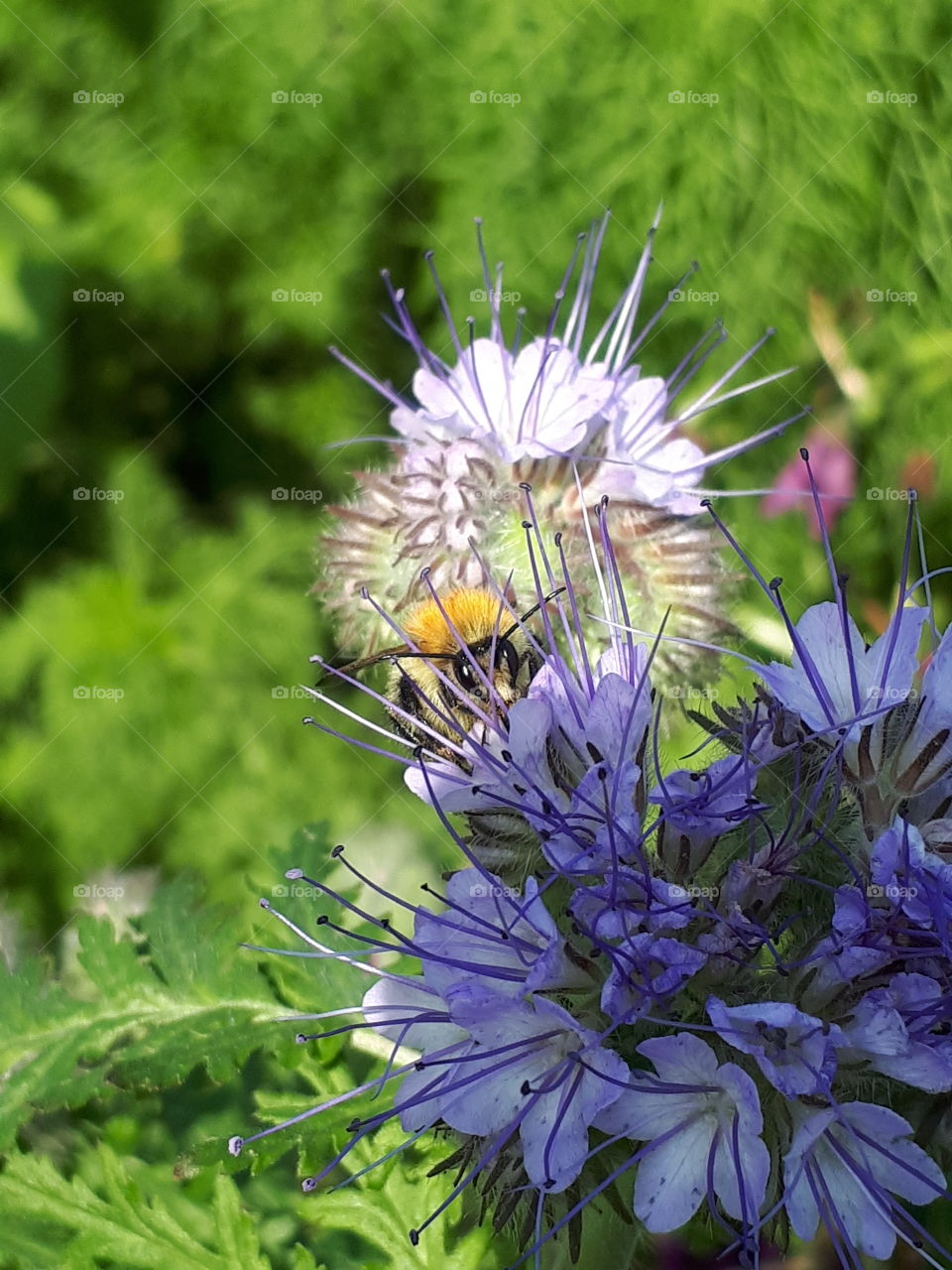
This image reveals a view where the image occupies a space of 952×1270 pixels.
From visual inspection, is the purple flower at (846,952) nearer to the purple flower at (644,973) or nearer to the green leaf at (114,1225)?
the purple flower at (644,973)

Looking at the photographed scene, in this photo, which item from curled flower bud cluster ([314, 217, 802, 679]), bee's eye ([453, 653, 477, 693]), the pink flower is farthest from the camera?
the pink flower

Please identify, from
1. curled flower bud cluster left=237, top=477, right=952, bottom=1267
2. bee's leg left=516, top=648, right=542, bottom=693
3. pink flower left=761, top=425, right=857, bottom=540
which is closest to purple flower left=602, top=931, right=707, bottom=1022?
curled flower bud cluster left=237, top=477, right=952, bottom=1267

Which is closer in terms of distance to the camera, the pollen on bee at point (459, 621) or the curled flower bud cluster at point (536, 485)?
the pollen on bee at point (459, 621)

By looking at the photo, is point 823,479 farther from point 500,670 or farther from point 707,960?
point 707,960

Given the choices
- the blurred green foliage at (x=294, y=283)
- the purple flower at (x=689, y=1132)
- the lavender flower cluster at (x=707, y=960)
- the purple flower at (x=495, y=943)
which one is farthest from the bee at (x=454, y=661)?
the blurred green foliage at (x=294, y=283)

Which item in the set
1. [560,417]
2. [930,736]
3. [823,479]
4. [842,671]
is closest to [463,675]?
[560,417]

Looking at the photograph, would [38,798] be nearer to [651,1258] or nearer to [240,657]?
[240,657]

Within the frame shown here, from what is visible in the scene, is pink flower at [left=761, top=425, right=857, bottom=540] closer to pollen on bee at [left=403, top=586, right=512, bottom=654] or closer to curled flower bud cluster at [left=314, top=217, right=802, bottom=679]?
curled flower bud cluster at [left=314, top=217, right=802, bottom=679]
